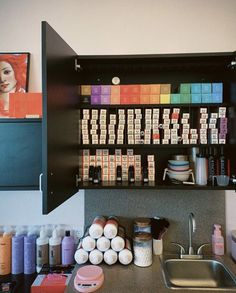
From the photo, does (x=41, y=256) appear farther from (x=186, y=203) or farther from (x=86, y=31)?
(x=86, y=31)

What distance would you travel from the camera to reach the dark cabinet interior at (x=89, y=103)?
89 cm

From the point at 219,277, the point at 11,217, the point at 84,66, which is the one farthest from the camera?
the point at 11,217

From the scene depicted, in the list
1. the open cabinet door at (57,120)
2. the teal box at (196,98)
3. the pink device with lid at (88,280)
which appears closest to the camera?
the open cabinet door at (57,120)

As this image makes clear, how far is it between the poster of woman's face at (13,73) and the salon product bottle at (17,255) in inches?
39.1

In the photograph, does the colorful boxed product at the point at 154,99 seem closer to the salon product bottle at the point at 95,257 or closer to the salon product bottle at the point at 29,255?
the salon product bottle at the point at 95,257

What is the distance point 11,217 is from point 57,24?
4.85 ft

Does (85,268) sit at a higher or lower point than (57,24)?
lower

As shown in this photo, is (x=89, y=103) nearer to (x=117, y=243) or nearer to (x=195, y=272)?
(x=117, y=243)

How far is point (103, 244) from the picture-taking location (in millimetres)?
1190

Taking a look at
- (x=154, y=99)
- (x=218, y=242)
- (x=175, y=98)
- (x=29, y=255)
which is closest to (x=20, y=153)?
(x=29, y=255)

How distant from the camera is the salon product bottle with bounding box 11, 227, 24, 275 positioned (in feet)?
4.31

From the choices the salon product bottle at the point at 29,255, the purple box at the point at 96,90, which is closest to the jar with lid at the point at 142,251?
the salon product bottle at the point at 29,255

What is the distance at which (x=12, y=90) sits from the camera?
145 cm

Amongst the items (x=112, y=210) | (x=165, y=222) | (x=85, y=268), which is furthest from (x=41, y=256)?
(x=165, y=222)
